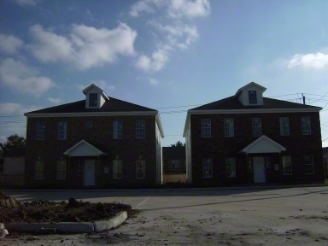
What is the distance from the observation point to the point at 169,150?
70.4 meters

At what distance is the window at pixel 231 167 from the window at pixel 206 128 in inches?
109

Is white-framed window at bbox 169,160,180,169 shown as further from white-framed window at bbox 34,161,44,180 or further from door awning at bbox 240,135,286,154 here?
door awning at bbox 240,135,286,154

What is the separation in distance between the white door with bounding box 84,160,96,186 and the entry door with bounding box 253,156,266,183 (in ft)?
45.6

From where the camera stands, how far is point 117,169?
107ft

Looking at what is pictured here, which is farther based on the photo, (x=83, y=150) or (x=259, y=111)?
(x=259, y=111)

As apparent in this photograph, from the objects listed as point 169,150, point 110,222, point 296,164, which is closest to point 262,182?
point 296,164

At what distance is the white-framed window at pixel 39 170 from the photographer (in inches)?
1292

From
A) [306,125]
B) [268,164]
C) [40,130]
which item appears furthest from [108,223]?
[306,125]

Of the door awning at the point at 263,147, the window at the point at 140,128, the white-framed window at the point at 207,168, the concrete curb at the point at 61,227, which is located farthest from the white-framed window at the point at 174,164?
the concrete curb at the point at 61,227

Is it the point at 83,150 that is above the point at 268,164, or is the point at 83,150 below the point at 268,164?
above

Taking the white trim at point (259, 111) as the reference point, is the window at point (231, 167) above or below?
below

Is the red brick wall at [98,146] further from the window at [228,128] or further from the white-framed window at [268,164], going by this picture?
the white-framed window at [268,164]

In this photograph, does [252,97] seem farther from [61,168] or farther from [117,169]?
[61,168]

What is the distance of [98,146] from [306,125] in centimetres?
1841
